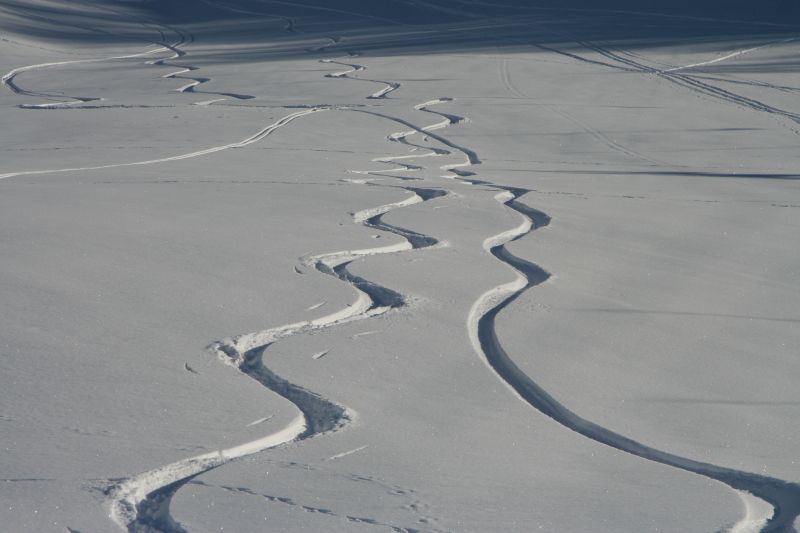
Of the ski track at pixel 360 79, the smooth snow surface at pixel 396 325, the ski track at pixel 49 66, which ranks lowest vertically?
the ski track at pixel 49 66

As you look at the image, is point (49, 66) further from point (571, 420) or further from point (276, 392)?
point (571, 420)

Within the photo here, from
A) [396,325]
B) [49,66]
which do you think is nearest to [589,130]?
[396,325]

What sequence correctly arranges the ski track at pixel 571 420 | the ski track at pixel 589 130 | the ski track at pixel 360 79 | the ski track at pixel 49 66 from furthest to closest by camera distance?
the ski track at pixel 360 79, the ski track at pixel 49 66, the ski track at pixel 589 130, the ski track at pixel 571 420

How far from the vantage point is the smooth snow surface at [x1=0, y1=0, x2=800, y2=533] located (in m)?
2.22

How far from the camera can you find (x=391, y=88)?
10984 millimetres

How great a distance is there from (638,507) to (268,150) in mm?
5168

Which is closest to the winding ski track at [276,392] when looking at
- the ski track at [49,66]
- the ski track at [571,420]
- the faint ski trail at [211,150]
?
the ski track at [571,420]

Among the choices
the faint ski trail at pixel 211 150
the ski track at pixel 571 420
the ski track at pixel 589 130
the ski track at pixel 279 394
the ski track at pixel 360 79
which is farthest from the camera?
the ski track at pixel 360 79

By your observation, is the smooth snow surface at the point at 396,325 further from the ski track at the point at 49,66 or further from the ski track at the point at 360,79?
the ski track at the point at 360,79

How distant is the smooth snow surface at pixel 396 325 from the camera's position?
222cm

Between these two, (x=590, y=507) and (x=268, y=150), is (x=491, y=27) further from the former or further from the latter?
(x=590, y=507)

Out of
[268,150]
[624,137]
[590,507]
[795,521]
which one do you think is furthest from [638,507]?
[624,137]

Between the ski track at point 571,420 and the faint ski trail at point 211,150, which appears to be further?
the faint ski trail at point 211,150

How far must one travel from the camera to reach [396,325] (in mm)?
3297
